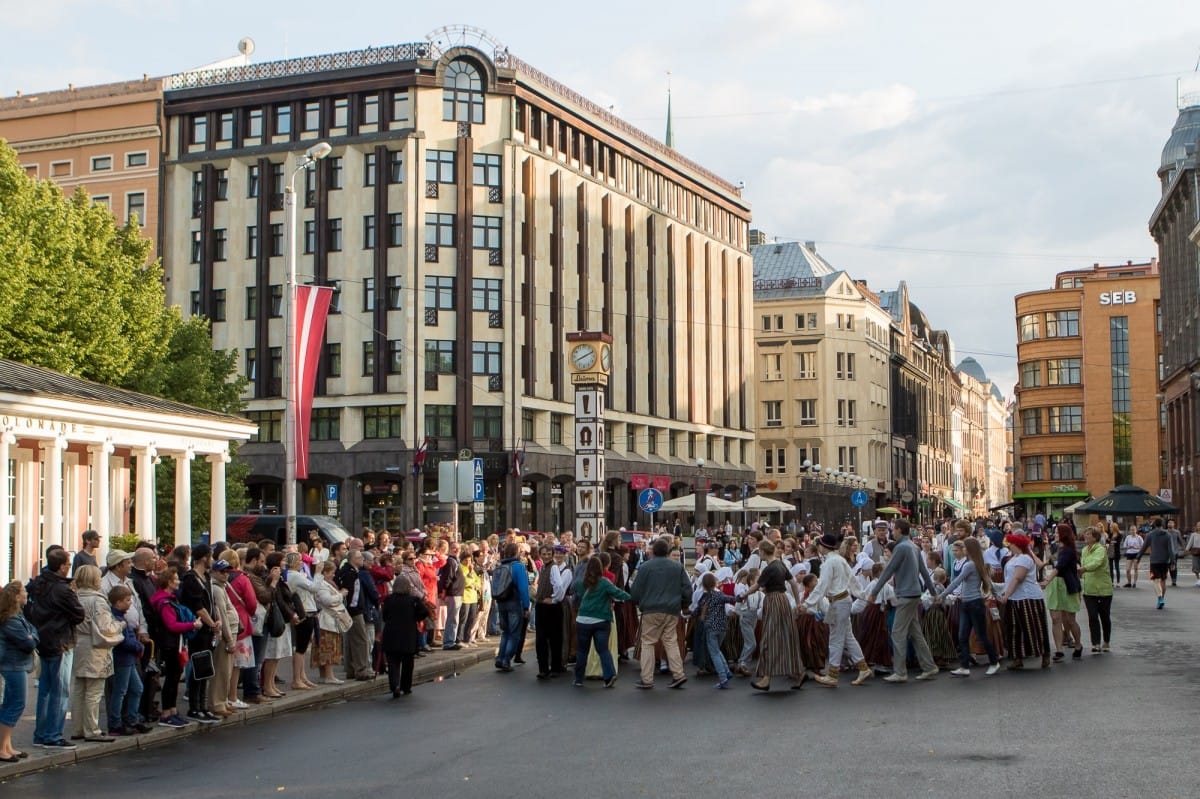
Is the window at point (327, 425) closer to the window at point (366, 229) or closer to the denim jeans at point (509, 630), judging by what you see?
the window at point (366, 229)

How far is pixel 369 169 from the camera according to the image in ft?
208

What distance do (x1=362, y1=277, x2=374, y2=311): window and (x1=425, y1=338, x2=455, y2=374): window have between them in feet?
10.1

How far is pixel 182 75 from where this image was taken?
66.4 m

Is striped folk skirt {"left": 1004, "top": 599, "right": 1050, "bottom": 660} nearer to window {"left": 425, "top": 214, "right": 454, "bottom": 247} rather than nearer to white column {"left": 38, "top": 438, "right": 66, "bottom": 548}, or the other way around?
white column {"left": 38, "top": 438, "right": 66, "bottom": 548}

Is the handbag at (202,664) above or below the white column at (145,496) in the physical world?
below

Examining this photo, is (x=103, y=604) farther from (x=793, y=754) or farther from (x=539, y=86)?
(x=539, y=86)

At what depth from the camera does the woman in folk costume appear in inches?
644

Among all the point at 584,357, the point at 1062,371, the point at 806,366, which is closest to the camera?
the point at 584,357

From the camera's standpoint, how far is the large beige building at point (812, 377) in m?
103

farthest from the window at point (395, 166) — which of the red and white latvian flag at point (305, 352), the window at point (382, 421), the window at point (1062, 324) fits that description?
the window at point (1062, 324)

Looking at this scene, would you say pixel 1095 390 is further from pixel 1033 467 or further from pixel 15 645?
pixel 15 645

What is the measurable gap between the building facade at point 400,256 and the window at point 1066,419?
52.9 meters

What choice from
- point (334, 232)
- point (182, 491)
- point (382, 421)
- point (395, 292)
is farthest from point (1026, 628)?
point (334, 232)

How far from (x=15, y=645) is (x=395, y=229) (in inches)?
2053
